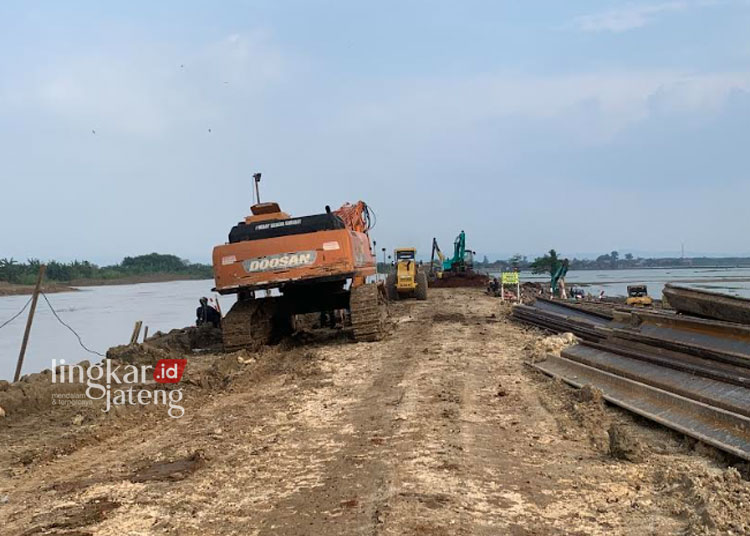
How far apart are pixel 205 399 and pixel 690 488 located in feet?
19.7

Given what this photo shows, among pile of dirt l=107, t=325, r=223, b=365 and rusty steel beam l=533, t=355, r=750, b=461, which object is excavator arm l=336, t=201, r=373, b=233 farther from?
rusty steel beam l=533, t=355, r=750, b=461

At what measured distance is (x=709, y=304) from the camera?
25.7 ft

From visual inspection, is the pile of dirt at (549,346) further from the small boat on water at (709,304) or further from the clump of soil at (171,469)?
the clump of soil at (171,469)

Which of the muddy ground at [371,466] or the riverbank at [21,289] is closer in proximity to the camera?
the muddy ground at [371,466]

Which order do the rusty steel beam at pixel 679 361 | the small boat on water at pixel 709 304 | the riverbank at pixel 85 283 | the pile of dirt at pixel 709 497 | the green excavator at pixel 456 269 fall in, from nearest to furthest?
the pile of dirt at pixel 709 497 < the rusty steel beam at pixel 679 361 < the small boat on water at pixel 709 304 < the green excavator at pixel 456 269 < the riverbank at pixel 85 283

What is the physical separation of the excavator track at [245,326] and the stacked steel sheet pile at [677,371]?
19.1 feet

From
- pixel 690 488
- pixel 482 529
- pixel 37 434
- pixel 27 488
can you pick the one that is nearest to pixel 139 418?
pixel 37 434

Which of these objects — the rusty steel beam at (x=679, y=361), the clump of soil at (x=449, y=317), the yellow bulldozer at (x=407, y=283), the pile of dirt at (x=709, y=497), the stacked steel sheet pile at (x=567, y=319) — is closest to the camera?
the pile of dirt at (x=709, y=497)

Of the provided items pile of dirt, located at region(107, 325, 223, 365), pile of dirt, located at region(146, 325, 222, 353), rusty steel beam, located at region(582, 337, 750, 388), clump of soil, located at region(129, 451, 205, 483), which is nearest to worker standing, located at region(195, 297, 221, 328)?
pile of dirt, located at region(107, 325, 223, 365)

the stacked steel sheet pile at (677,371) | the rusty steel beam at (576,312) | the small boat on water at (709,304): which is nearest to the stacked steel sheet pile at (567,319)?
the rusty steel beam at (576,312)

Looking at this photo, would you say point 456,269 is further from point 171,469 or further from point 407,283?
point 171,469

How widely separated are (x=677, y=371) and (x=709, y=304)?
1278 millimetres

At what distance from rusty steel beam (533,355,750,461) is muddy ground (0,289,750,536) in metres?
0.14

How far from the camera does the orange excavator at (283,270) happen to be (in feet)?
40.4
